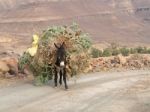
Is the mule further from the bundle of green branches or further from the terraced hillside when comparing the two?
the terraced hillside

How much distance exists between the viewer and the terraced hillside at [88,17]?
82.4 meters

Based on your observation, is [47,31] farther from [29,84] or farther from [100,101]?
[100,101]

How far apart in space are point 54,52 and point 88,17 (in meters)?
76.6

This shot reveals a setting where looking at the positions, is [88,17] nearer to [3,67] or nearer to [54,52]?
[3,67]

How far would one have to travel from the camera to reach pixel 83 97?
52.0 ft

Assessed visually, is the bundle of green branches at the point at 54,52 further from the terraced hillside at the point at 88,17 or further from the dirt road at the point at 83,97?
the terraced hillside at the point at 88,17

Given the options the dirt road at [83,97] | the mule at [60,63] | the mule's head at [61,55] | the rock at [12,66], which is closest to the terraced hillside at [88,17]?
the rock at [12,66]

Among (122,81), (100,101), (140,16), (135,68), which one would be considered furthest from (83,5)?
(100,101)

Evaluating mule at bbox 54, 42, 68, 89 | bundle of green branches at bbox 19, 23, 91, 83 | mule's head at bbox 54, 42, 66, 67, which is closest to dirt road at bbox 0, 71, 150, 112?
mule at bbox 54, 42, 68, 89

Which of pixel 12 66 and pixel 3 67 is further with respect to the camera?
pixel 12 66

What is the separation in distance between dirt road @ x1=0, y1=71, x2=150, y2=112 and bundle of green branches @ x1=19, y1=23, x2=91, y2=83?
0.63m

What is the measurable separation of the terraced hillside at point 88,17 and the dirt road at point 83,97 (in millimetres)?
50403

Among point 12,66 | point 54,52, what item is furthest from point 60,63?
point 12,66

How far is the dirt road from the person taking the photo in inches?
543
